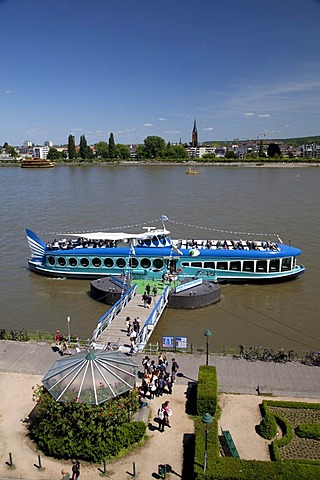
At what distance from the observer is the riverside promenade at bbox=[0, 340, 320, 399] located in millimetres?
19547

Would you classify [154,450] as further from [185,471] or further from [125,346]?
[125,346]

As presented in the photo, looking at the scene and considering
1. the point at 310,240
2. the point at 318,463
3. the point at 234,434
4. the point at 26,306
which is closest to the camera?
the point at 318,463

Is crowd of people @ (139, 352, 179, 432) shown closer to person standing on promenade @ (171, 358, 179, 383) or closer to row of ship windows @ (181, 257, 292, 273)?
person standing on promenade @ (171, 358, 179, 383)

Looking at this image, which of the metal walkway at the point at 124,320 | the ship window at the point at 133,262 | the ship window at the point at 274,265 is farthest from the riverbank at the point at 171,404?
the ship window at the point at 274,265

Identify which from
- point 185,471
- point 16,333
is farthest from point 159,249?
point 185,471

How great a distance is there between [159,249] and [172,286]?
432 cm

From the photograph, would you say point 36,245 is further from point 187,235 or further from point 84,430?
point 84,430

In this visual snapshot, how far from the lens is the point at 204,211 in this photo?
71000mm

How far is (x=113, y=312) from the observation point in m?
26.7

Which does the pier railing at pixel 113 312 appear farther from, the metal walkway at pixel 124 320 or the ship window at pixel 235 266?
the ship window at pixel 235 266

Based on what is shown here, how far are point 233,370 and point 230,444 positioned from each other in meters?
5.54

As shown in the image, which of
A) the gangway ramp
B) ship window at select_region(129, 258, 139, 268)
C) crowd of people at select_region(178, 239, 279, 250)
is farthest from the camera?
crowd of people at select_region(178, 239, 279, 250)

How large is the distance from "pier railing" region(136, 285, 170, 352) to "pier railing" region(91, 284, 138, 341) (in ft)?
7.01

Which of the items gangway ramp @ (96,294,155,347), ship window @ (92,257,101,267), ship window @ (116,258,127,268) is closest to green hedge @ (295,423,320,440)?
gangway ramp @ (96,294,155,347)
